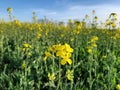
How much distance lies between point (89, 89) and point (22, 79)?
911 millimetres

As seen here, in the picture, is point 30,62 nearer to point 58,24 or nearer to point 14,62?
point 14,62

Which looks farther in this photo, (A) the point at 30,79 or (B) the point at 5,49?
(B) the point at 5,49

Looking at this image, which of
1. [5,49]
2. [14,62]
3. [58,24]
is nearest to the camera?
[14,62]

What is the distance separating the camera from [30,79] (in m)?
4.48

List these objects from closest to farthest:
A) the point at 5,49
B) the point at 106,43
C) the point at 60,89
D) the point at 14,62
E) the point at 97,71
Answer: the point at 60,89, the point at 97,71, the point at 14,62, the point at 5,49, the point at 106,43

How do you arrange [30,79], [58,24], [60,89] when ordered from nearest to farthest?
[60,89] → [30,79] → [58,24]

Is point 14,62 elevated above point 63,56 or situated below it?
below

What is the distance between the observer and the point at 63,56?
2877 mm

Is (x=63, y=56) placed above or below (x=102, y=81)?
above

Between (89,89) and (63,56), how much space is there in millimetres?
1514

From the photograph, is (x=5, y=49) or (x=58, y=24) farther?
(x=58, y=24)

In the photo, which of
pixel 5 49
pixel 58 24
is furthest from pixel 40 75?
pixel 58 24

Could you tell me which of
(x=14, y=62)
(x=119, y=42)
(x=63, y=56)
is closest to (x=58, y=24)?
(x=119, y=42)

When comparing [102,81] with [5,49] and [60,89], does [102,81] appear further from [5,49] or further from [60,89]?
[5,49]
